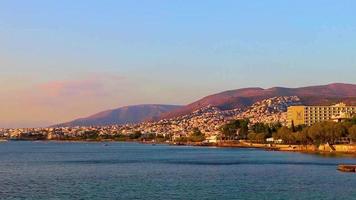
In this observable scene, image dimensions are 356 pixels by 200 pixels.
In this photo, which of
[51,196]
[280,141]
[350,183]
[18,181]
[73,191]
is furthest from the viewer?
[280,141]

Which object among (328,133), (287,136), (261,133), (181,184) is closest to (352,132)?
(328,133)

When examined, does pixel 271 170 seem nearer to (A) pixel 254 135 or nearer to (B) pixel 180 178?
(B) pixel 180 178

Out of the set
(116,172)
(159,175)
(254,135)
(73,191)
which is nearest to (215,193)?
(73,191)

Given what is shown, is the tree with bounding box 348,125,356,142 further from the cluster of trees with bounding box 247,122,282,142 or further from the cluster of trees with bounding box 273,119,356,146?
the cluster of trees with bounding box 247,122,282,142

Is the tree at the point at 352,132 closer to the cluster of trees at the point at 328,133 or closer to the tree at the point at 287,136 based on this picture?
the cluster of trees at the point at 328,133

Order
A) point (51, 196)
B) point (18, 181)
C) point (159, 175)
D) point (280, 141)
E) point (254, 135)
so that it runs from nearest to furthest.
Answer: point (51, 196)
point (18, 181)
point (159, 175)
point (280, 141)
point (254, 135)

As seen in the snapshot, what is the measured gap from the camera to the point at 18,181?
57.5 meters

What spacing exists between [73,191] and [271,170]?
28.9 meters

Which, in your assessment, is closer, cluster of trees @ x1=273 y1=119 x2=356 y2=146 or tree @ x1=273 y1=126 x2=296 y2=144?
cluster of trees @ x1=273 y1=119 x2=356 y2=146

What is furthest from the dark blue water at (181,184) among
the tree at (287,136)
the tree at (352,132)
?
the tree at (287,136)

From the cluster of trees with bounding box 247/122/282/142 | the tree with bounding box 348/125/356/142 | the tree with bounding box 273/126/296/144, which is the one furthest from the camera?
the cluster of trees with bounding box 247/122/282/142

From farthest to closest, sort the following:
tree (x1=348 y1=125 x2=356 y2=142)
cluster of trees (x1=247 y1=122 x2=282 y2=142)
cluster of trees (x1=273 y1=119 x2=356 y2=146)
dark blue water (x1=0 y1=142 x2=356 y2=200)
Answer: cluster of trees (x1=247 y1=122 x2=282 y2=142) < cluster of trees (x1=273 y1=119 x2=356 y2=146) < tree (x1=348 y1=125 x2=356 y2=142) < dark blue water (x1=0 y1=142 x2=356 y2=200)

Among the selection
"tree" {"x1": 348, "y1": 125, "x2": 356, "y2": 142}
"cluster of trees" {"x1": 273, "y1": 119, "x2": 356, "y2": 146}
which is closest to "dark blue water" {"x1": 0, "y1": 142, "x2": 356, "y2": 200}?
"tree" {"x1": 348, "y1": 125, "x2": 356, "y2": 142}

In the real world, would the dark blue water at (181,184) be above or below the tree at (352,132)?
below
